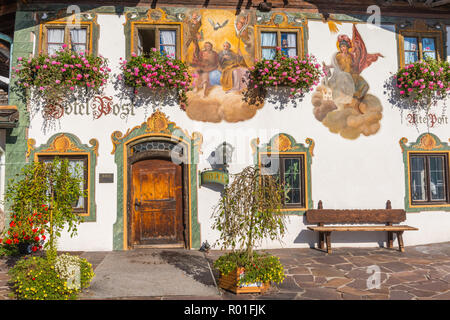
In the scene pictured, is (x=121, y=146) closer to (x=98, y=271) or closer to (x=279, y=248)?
(x=98, y=271)

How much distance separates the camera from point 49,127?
331 inches

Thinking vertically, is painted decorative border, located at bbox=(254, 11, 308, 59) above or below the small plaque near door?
above

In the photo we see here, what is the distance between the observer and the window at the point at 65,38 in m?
8.62

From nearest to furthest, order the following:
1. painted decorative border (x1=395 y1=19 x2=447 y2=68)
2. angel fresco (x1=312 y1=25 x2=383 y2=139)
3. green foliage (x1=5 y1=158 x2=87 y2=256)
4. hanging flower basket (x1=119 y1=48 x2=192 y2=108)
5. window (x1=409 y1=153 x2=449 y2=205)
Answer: green foliage (x1=5 y1=158 x2=87 y2=256) → hanging flower basket (x1=119 y1=48 x2=192 y2=108) → angel fresco (x1=312 y1=25 x2=383 y2=139) → window (x1=409 y1=153 x2=449 y2=205) → painted decorative border (x1=395 y1=19 x2=447 y2=68)

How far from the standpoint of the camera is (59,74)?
817 cm

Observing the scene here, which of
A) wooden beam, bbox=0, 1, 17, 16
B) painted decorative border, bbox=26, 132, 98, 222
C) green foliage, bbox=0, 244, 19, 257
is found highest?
wooden beam, bbox=0, 1, 17, 16

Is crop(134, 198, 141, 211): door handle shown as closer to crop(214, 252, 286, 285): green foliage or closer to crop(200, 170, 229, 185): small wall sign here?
crop(200, 170, 229, 185): small wall sign

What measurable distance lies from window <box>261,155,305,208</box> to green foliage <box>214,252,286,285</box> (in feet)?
11.0

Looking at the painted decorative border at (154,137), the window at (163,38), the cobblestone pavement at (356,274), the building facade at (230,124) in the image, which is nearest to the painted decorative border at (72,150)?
the building facade at (230,124)

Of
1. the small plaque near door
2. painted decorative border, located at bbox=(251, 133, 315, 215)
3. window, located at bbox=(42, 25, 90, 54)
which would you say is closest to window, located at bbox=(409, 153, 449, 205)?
painted decorative border, located at bbox=(251, 133, 315, 215)

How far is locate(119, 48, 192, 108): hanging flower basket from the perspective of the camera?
8234mm

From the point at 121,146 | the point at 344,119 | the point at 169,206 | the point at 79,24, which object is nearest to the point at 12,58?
the point at 79,24

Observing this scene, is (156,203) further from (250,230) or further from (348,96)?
(348,96)

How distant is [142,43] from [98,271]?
5.71 m
